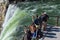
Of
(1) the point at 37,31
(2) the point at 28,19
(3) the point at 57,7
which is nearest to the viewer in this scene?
(1) the point at 37,31

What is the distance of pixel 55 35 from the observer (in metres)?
11.9

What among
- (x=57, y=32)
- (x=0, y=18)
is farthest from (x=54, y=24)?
(x=0, y=18)

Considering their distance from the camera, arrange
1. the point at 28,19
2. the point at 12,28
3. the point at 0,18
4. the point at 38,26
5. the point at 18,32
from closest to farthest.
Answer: the point at 38,26 < the point at 18,32 < the point at 12,28 < the point at 28,19 < the point at 0,18

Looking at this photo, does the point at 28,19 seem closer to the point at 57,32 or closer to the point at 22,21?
the point at 22,21

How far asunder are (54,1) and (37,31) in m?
13.9

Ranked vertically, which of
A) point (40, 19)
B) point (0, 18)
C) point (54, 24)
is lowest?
point (0, 18)

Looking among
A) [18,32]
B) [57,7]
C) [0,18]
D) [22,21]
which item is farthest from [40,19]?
[0,18]

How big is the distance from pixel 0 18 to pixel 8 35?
1025cm

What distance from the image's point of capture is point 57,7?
68.0ft

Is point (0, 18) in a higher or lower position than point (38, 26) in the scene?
lower

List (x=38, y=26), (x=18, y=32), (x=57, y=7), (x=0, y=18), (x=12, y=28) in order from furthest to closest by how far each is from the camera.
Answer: (x=0, y=18) → (x=57, y=7) → (x=12, y=28) → (x=18, y=32) → (x=38, y=26)

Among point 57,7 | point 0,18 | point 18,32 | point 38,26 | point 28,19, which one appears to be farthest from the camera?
point 0,18

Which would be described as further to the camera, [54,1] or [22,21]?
[54,1]

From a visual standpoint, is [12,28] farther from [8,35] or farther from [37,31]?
[37,31]
